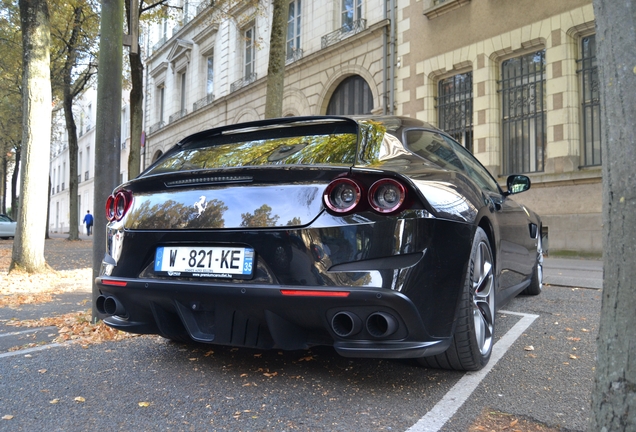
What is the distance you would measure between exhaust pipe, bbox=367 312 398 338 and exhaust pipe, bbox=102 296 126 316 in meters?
1.42

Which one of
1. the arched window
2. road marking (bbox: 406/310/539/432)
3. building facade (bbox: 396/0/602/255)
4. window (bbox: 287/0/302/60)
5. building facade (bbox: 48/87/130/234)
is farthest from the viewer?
building facade (bbox: 48/87/130/234)

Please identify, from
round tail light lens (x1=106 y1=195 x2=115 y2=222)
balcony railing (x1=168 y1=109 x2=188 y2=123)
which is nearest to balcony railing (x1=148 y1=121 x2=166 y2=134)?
balcony railing (x1=168 y1=109 x2=188 y2=123)

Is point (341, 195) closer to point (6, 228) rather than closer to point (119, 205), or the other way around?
point (119, 205)

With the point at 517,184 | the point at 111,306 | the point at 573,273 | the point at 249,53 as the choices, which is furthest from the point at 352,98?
the point at 111,306

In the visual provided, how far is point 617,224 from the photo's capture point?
66.7 inches

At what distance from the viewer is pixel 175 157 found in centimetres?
317

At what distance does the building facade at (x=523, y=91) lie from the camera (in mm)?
10992

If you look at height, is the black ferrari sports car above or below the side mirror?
below

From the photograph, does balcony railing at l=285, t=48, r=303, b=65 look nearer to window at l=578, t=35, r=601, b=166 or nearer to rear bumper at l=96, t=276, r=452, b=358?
window at l=578, t=35, r=601, b=166

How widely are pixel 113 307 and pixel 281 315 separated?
3.49 feet

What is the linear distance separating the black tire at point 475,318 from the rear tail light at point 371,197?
563 mm

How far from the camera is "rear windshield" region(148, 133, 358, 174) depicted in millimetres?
2549

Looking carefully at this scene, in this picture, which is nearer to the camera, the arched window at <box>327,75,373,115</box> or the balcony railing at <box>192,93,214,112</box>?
the arched window at <box>327,75,373,115</box>

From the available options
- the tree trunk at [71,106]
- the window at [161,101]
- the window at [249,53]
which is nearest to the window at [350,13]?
the window at [249,53]
